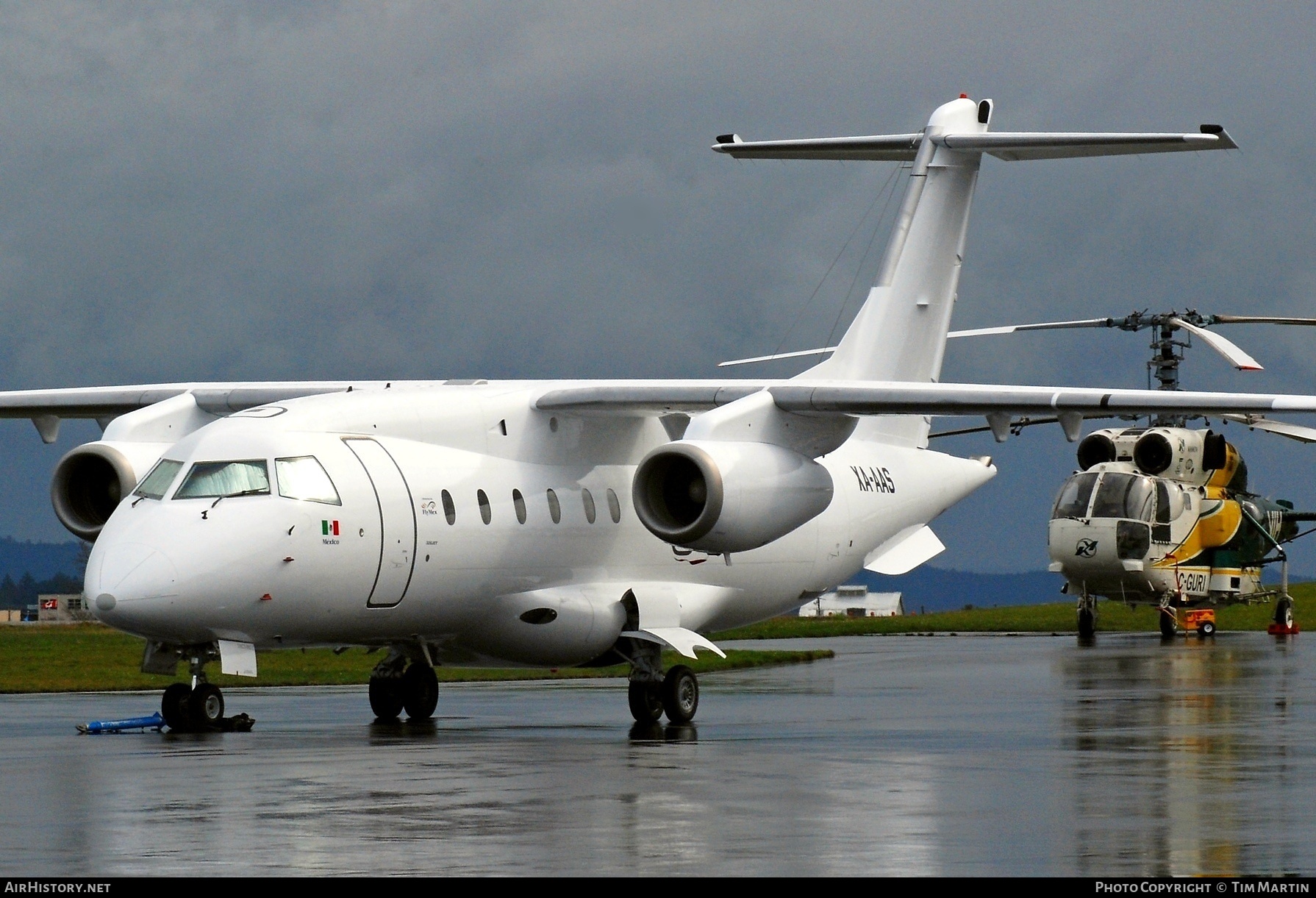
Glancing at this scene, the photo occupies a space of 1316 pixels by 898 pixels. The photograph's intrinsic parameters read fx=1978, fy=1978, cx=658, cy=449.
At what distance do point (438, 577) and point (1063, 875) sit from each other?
10645 mm

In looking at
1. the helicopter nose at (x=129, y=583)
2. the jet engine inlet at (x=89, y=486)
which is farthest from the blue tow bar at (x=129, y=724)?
the jet engine inlet at (x=89, y=486)

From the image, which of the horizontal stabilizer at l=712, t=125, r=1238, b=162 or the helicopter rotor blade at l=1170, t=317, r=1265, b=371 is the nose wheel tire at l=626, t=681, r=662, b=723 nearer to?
the horizontal stabilizer at l=712, t=125, r=1238, b=162

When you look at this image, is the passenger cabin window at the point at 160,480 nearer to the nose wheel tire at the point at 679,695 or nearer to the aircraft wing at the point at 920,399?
the aircraft wing at the point at 920,399

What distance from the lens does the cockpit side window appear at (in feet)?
58.3

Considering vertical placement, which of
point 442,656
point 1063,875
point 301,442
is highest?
point 301,442

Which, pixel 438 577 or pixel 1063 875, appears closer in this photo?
pixel 1063 875

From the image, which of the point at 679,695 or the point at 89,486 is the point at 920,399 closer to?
the point at 679,695

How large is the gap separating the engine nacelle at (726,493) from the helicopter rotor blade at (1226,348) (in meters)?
12.3

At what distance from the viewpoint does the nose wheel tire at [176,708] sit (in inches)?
704

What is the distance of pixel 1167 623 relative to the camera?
41.1 meters

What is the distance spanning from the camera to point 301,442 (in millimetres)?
18188

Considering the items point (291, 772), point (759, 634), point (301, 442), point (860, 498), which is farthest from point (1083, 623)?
point (291, 772)

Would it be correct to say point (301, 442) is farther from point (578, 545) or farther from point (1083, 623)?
point (1083, 623)

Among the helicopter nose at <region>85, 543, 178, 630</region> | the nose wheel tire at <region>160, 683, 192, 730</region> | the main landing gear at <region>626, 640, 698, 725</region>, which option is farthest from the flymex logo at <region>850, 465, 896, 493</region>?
the helicopter nose at <region>85, 543, 178, 630</region>
